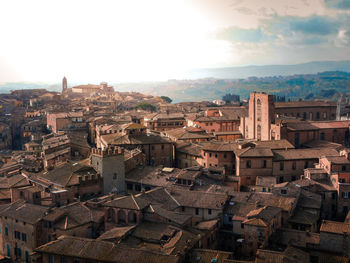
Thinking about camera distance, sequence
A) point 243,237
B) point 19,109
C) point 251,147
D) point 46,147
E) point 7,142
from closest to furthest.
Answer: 1. point 243,237
2. point 251,147
3. point 46,147
4. point 7,142
5. point 19,109

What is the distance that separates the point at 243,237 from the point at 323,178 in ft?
58.4

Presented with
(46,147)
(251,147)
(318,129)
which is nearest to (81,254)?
(251,147)

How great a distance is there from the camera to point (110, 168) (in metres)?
50.6

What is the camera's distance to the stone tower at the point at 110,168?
165 ft

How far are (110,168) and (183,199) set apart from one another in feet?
35.7

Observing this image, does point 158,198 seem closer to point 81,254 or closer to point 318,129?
point 81,254

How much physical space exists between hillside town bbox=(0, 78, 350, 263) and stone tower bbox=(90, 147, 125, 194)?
127 mm

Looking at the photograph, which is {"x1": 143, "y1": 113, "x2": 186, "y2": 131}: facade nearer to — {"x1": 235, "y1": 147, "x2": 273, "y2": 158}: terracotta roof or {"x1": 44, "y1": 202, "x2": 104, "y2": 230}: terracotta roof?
{"x1": 235, "y1": 147, "x2": 273, "y2": 158}: terracotta roof

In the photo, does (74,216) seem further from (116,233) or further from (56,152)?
(56,152)

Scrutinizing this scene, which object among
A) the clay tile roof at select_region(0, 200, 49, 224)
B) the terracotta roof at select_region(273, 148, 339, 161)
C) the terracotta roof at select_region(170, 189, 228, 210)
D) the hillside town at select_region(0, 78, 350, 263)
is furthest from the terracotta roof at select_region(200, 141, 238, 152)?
the clay tile roof at select_region(0, 200, 49, 224)

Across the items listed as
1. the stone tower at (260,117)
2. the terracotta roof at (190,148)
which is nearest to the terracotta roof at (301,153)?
the terracotta roof at (190,148)

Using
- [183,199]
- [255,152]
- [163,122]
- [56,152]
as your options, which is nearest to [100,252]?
[183,199]

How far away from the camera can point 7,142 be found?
96562 millimetres

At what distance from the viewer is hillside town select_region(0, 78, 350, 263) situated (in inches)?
1443
